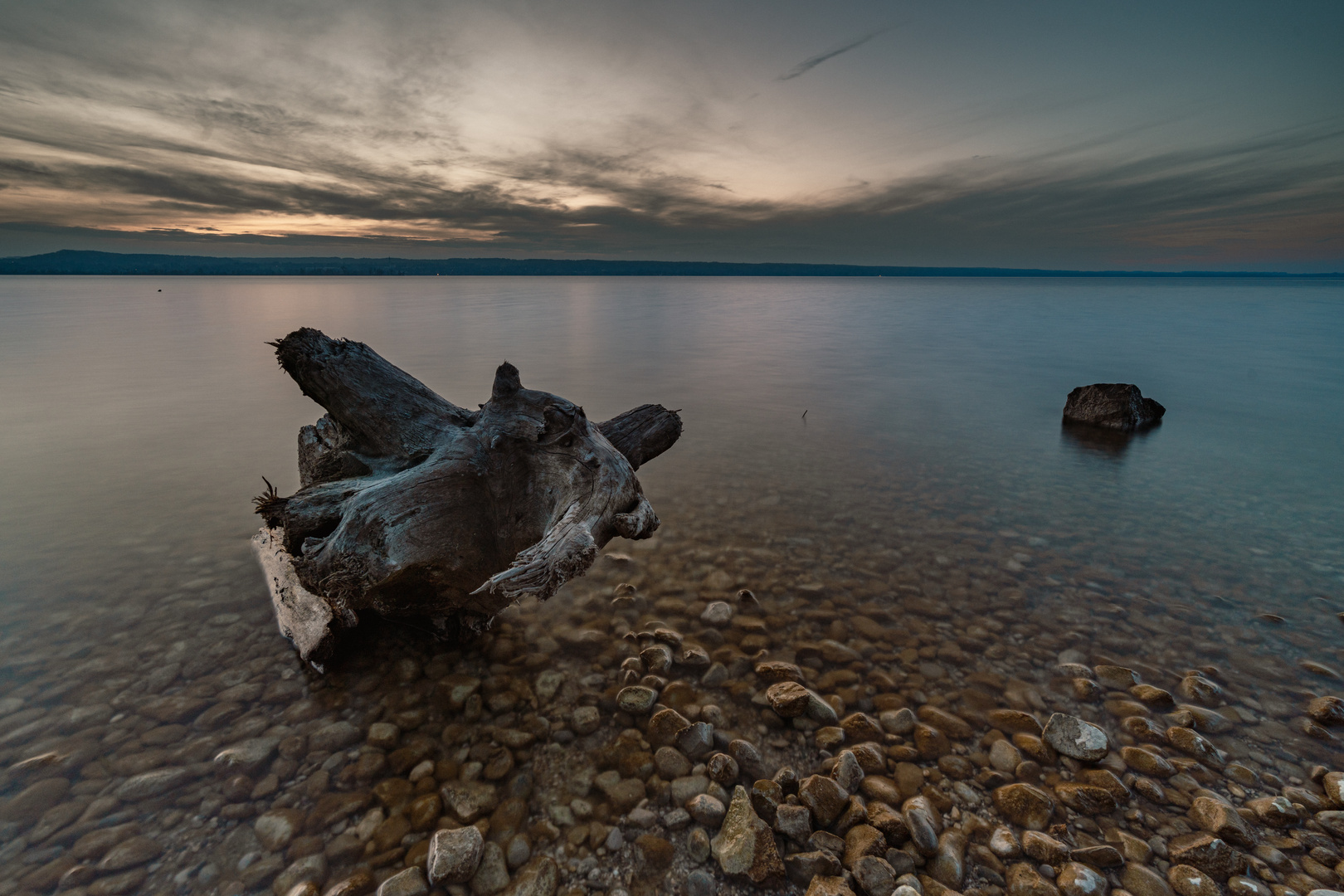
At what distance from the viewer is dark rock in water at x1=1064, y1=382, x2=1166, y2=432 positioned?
35.8ft

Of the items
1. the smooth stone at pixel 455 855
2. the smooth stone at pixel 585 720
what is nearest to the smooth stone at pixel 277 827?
the smooth stone at pixel 455 855

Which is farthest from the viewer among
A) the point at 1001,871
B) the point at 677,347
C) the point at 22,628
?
the point at 677,347

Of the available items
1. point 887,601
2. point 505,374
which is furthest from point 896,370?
point 505,374

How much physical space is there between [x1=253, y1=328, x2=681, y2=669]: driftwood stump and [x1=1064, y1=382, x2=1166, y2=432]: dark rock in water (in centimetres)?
1164

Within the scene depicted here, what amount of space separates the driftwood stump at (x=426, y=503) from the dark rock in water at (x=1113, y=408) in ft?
38.2

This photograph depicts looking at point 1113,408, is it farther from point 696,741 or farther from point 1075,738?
point 696,741

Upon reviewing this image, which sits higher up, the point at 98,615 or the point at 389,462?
the point at 389,462

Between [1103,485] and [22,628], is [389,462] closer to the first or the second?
[22,628]

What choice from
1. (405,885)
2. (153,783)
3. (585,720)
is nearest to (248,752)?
(153,783)

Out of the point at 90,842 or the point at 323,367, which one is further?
the point at 323,367

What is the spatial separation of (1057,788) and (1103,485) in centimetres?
648

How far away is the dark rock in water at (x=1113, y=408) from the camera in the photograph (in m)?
10.9

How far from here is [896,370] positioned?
18875 millimetres

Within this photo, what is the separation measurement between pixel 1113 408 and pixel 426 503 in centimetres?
1297
